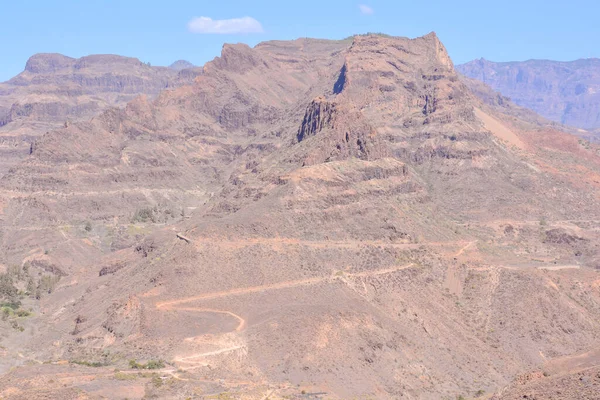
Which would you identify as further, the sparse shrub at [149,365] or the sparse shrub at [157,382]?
the sparse shrub at [149,365]

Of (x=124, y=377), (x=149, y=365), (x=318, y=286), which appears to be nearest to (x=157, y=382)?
(x=124, y=377)

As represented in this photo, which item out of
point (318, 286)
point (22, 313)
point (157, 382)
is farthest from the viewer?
point (22, 313)

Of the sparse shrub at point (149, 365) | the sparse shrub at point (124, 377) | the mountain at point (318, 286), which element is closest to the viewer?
the sparse shrub at point (124, 377)

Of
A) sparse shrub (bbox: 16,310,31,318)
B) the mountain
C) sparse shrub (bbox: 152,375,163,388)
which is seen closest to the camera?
sparse shrub (bbox: 152,375,163,388)

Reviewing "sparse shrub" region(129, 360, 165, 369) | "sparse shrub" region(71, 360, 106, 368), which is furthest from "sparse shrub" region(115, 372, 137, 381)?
"sparse shrub" region(71, 360, 106, 368)

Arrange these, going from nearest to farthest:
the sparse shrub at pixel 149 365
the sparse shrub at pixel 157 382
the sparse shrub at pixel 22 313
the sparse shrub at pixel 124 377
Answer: the sparse shrub at pixel 157 382 < the sparse shrub at pixel 124 377 < the sparse shrub at pixel 149 365 < the sparse shrub at pixel 22 313

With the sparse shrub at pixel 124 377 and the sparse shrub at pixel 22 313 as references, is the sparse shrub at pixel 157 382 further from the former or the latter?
the sparse shrub at pixel 22 313

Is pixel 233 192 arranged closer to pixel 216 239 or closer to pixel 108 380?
pixel 216 239

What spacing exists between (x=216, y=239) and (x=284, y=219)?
10.00 metres

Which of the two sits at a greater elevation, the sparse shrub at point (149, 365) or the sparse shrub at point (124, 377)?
the sparse shrub at point (124, 377)

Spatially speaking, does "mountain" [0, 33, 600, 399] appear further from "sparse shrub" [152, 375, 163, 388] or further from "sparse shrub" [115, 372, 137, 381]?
"sparse shrub" [152, 375, 163, 388]

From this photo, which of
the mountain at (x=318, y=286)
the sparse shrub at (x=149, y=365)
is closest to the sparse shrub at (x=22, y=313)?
the mountain at (x=318, y=286)

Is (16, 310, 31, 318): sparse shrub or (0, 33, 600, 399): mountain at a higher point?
(0, 33, 600, 399): mountain

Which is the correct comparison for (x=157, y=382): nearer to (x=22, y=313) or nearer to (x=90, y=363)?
(x=90, y=363)
